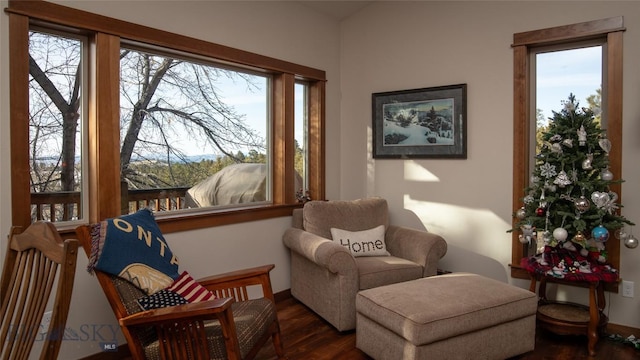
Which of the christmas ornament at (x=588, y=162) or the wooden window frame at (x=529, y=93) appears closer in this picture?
the christmas ornament at (x=588, y=162)

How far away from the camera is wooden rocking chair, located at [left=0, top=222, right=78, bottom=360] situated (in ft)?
3.83

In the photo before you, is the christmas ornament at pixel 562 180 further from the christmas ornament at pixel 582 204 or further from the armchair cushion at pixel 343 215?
the armchair cushion at pixel 343 215

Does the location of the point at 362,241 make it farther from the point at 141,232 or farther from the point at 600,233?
the point at 141,232

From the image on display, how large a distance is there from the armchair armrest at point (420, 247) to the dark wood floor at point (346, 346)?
793mm

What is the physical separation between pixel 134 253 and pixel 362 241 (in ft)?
6.18

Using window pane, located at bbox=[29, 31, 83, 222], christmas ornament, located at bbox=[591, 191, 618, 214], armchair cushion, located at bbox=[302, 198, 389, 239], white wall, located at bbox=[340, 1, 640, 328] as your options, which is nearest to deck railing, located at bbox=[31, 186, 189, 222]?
window pane, located at bbox=[29, 31, 83, 222]

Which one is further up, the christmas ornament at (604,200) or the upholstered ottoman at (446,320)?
the christmas ornament at (604,200)

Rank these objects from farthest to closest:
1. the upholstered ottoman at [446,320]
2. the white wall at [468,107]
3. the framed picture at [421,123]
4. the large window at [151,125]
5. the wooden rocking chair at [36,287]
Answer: the framed picture at [421,123] → the white wall at [468,107] → the large window at [151,125] → the upholstered ottoman at [446,320] → the wooden rocking chair at [36,287]

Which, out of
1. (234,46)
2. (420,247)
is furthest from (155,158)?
(420,247)

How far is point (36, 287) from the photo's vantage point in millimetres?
1283

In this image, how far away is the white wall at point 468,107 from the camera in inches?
115

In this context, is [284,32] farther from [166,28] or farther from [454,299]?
[454,299]

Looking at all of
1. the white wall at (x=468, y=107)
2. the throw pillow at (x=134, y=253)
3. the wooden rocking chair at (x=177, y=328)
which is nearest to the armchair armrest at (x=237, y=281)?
the throw pillow at (x=134, y=253)

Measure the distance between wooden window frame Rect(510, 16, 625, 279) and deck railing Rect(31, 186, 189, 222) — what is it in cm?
270
